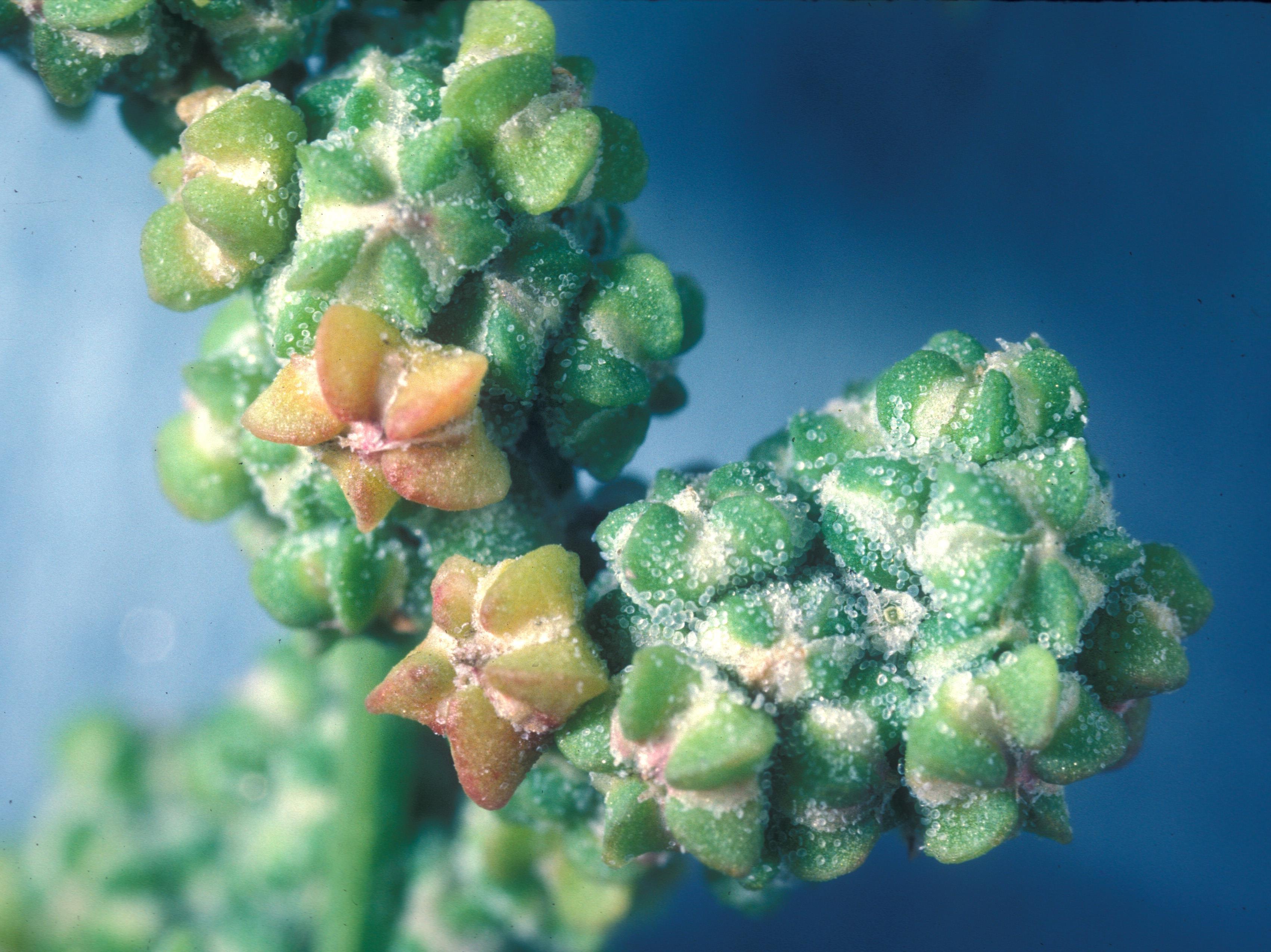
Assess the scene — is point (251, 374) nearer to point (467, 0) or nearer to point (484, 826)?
point (467, 0)

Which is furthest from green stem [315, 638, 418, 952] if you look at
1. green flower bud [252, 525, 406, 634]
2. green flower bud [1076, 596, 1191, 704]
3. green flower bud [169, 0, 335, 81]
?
green flower bud [1076, 596, 1191, 704]

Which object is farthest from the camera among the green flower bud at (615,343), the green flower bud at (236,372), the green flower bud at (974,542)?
the green flower bud at (236,372)

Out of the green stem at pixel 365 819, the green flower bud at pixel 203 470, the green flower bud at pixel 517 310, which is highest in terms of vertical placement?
the green flower bud at pixel 517 310

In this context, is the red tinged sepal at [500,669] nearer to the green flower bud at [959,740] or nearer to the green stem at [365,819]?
the green flower bud at [959,740]

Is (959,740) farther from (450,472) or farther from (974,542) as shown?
(450,472)

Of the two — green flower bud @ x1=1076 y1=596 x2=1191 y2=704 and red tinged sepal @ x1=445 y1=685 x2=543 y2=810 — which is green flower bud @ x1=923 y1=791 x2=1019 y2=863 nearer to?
green flower bud @ x1=1076 y1=596 x2=1191 y2=704

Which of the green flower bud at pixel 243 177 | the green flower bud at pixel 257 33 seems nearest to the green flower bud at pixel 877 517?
the green flower bud at pixel 243 177

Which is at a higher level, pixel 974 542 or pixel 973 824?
pixel 974 542

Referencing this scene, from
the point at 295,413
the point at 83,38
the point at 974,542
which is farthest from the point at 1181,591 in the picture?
the point at 83,38
